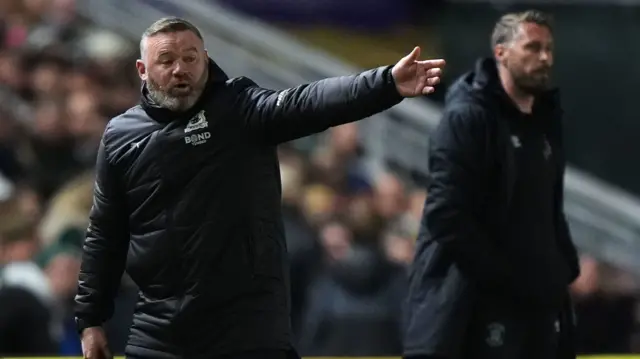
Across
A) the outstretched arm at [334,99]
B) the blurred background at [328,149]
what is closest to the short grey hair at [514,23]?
the outstretched arm at [334,99]

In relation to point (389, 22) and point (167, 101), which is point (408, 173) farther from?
point (167, 101)

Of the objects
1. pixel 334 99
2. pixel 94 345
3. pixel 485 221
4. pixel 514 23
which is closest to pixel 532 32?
pixel 514 23

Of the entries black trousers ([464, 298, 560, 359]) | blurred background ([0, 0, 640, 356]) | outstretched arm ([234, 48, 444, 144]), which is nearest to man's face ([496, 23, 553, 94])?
black trousers ([464, 298, 560, 359])

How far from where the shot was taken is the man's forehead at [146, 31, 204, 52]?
450 cm

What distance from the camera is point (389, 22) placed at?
1180 cm

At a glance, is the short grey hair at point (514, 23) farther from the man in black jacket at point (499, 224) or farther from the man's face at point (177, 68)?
the man's face at point (177, 68)

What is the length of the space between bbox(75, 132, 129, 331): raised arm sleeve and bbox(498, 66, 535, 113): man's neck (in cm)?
155

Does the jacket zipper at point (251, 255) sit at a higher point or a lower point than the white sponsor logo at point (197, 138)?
lower

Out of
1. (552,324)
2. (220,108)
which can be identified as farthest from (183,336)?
(552,324)

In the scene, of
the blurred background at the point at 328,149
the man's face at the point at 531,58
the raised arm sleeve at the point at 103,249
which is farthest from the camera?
the blurred background at the point at 328,149

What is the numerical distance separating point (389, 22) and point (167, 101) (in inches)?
291

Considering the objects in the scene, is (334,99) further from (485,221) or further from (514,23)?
(514,23)

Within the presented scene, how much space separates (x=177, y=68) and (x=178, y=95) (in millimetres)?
80

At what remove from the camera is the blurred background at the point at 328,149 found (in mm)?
7902
